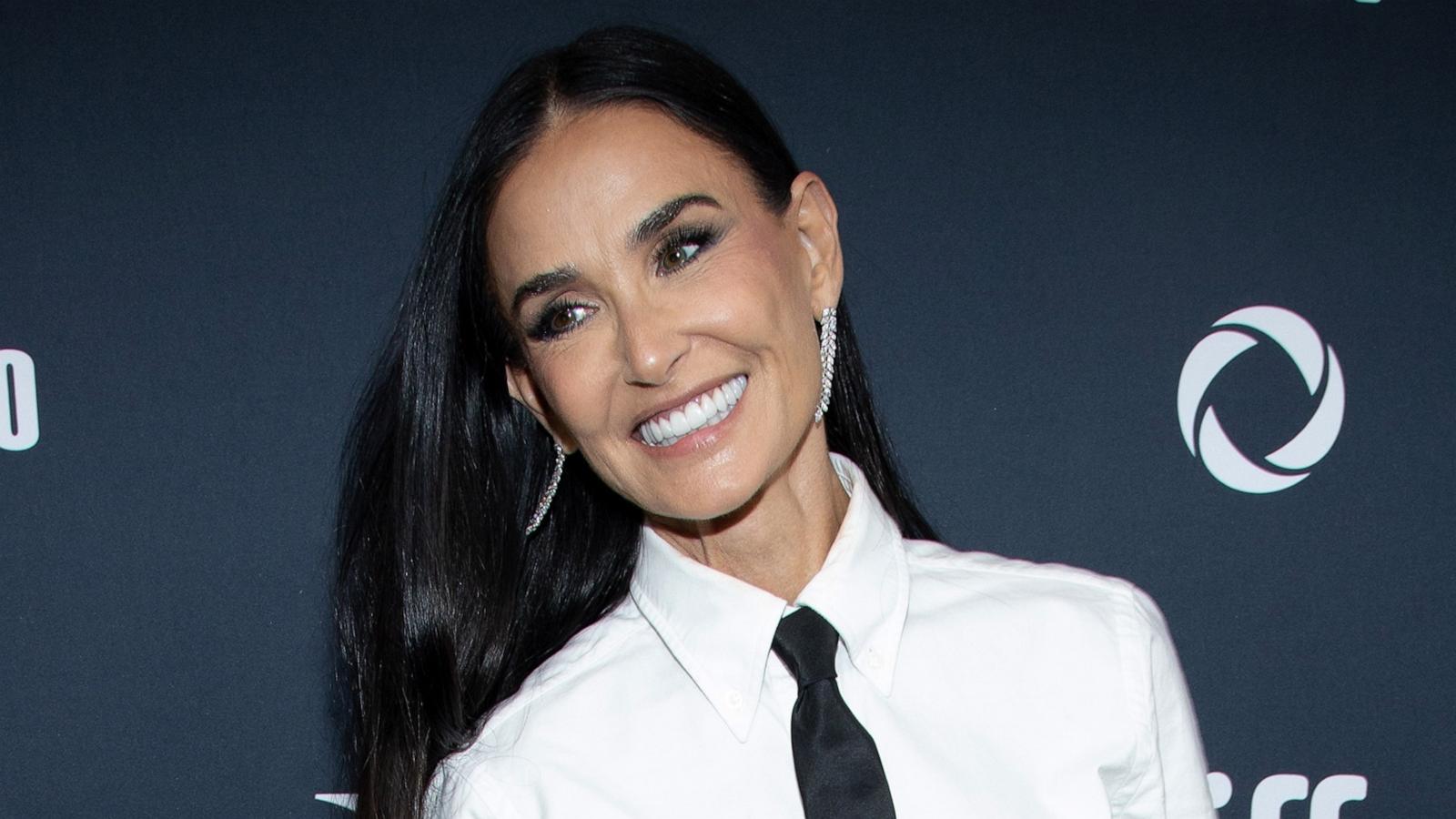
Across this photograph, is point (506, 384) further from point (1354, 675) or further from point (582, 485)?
point (1354, 675)

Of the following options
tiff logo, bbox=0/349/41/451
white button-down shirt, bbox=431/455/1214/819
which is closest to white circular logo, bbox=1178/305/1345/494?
white button-down shirt, bbox=431/455/1214/819

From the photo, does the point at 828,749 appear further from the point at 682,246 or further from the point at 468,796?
the point at 682,246

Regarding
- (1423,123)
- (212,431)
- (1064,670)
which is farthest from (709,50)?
(1423,123)

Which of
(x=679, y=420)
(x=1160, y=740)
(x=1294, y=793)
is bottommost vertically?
(x=1294, y=793)

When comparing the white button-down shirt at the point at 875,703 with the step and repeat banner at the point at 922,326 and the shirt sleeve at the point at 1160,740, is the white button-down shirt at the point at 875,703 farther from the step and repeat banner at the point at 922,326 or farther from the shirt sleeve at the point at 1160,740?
the step and repeat banner at the point at 922,326

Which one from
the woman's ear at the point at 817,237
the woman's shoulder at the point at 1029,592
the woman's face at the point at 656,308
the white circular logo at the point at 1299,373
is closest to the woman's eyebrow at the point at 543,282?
the woman's face at the point at 656,308

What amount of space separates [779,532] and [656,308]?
0.30m

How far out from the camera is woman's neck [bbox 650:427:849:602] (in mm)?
1238

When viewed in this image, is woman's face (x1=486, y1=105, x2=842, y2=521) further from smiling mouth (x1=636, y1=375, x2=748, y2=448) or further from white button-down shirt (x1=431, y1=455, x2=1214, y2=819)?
white button-down shirt (x1=431, y1=455, x2=1214, y2=819)

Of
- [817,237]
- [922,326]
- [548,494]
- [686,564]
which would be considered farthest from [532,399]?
[922,326]

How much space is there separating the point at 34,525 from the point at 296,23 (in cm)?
71

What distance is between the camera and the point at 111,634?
152 cm

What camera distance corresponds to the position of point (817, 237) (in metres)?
1.27

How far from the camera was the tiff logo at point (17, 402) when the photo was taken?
1.48 metres
